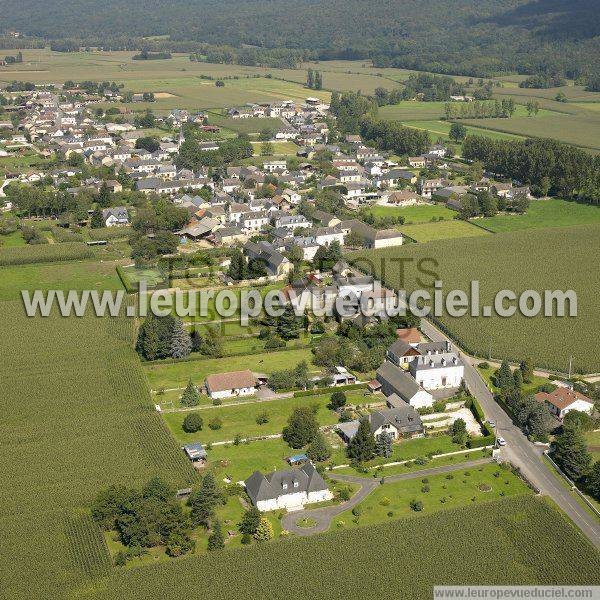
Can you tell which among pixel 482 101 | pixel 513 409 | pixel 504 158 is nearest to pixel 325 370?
pixel 513 409

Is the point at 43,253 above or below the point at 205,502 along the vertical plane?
above

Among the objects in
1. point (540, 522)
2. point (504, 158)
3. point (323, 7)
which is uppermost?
point (323, 7)

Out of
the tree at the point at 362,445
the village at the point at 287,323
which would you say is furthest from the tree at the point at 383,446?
the tree at the point at 362,445

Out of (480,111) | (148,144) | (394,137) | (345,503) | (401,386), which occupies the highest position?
(480,111)

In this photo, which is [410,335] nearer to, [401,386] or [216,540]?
[401,386]

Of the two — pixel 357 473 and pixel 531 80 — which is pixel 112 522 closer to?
pixel 357 473

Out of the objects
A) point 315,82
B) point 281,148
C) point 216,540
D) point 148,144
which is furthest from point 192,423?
point 315,82
